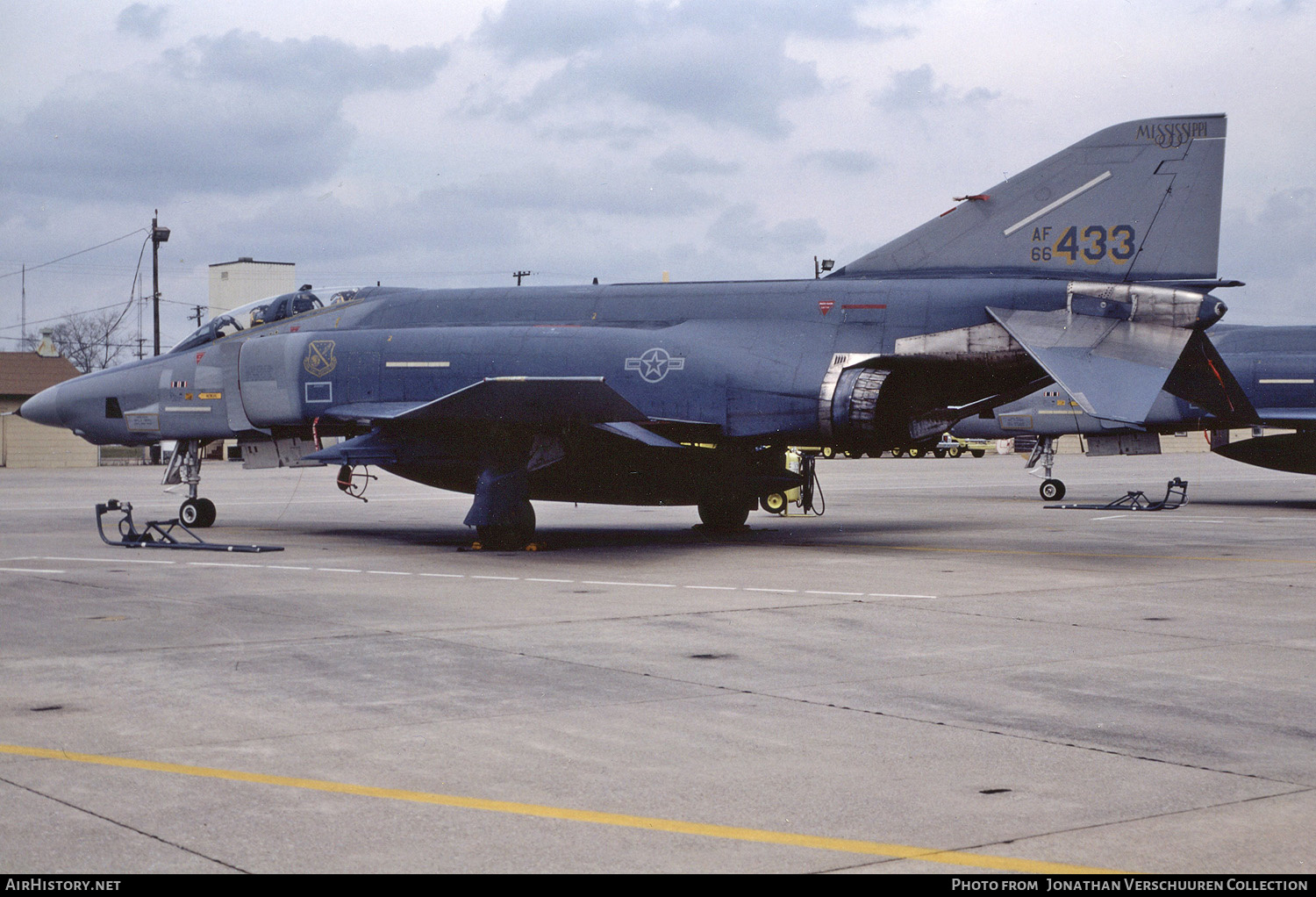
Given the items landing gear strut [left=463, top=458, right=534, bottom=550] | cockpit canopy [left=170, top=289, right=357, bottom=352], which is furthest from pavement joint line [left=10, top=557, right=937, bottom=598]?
cockpit canopy [left=170, top=289, right=357, bottom=352]

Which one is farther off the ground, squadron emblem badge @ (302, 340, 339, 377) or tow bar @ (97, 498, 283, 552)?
squadron emblem badge @ (302, 340, 339, 377)

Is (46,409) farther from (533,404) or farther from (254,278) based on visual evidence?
(254,278)

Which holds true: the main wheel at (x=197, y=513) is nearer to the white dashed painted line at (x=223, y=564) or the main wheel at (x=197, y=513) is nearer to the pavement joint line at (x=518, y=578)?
the pavement joint line at (x=518, y=578)

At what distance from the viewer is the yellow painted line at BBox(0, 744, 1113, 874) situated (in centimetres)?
429

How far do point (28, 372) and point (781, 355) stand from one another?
5196 centimetres

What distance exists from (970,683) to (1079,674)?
2.56ft

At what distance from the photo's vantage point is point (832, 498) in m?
29.1

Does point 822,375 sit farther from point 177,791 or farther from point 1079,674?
point 177,791

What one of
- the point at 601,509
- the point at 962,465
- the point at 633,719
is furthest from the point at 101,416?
the point at 962,465

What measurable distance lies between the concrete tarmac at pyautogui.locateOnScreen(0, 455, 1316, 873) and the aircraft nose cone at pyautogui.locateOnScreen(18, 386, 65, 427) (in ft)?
18.1

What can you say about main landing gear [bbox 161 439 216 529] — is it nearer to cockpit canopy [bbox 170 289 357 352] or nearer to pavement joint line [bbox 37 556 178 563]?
cockpit canopy [bbox 170 289 357 352]

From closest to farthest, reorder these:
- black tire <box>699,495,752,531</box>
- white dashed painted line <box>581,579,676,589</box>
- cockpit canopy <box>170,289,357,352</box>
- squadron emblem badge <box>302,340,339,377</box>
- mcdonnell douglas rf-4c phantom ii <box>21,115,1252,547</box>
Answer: white dashed painted line <box>581,579,676,589</box> < mcdonnell douglas rf-4c phantom ii <box>21,115,1252,547</box> < squadron emblem badge <box>302,340,339,377</box> < black tire <box>699,495,752,531</box> < cockpit canopy <box>170,289,357,352</box>

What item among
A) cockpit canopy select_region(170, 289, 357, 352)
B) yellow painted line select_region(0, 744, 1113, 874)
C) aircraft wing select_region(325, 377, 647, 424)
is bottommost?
yellow painted line select_region(0, 744, 1113, 874)

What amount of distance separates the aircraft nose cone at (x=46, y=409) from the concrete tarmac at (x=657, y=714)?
5.52 meters
